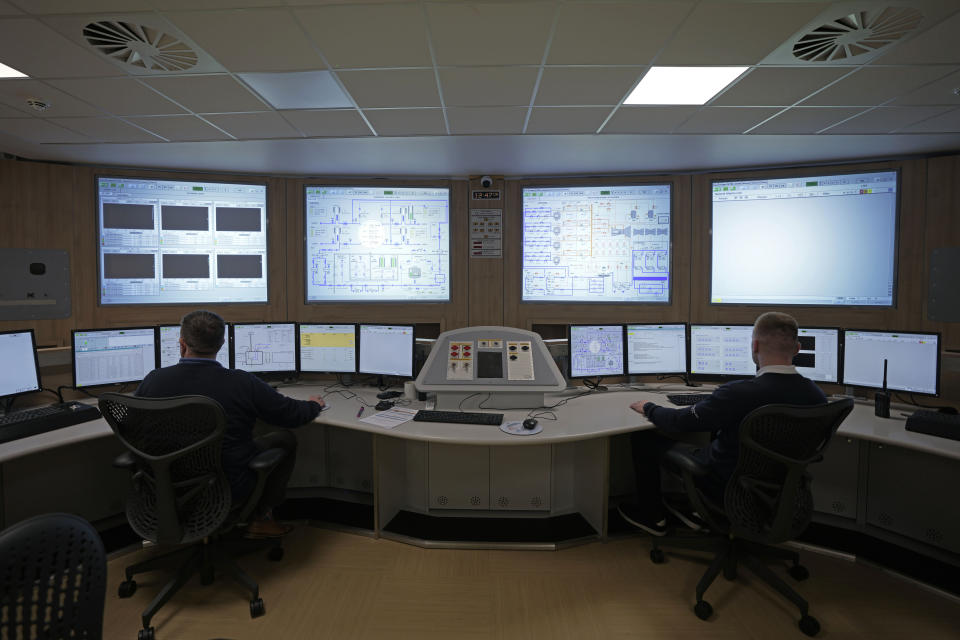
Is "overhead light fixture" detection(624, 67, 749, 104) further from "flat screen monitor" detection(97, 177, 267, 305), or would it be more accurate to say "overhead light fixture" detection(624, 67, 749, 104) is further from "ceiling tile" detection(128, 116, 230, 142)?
"flat screen monitor" detection(97, 177, 267, 305)

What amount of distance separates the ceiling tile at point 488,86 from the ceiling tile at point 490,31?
0.07m

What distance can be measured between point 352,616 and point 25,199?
3.63m

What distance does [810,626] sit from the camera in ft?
5.87

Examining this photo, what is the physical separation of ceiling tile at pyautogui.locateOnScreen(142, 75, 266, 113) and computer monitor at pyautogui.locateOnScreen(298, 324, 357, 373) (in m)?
1.40

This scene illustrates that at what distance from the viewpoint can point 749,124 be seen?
2.58 m

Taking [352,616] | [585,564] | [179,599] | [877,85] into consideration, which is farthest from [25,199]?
[877,85]

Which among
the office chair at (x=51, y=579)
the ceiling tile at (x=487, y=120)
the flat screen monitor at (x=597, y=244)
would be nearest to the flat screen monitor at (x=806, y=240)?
the flat screen monitor at (x=597, y=244)

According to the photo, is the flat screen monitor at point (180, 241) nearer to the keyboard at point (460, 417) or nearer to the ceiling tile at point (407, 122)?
the ceiling tile at point (407, 122)

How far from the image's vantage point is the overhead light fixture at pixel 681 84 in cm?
203

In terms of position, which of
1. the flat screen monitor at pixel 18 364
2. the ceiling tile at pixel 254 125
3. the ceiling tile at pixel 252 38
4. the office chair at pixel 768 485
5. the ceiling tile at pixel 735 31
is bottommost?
the office chair at pixel 768 485

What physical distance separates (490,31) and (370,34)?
50 centimetres

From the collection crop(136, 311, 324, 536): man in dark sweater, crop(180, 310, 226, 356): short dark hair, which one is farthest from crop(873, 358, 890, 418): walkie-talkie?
crop(180, 310, 226, 356): short dark hair

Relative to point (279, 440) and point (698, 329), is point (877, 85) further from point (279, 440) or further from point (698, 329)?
point (279, 440)

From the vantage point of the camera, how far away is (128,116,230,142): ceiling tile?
8.25ft
